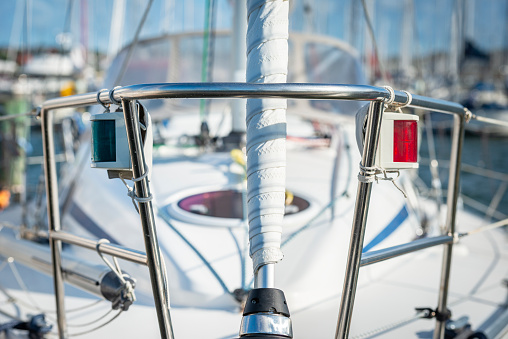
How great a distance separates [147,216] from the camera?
47.9 inches

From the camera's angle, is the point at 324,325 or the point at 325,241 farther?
the point at 325,241

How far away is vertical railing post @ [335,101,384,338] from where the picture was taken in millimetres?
1149

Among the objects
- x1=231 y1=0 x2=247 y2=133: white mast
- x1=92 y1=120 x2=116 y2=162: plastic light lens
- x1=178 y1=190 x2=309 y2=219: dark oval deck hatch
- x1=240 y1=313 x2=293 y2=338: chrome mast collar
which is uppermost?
Result: x1=231 y1=0 x2=247 y2=133: white mast

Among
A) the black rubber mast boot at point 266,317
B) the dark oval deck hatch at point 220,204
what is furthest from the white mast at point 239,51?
the black rubber mast boot at point 266,317

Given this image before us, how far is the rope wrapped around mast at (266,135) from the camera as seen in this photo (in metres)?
1.29

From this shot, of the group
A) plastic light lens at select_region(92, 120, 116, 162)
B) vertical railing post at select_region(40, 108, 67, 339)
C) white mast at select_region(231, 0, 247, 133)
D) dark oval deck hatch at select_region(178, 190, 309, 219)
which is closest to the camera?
plastic light lens at select_region(92, 120, 116, 162)

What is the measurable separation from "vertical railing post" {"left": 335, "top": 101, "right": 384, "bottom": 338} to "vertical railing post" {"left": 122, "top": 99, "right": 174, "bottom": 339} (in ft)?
1.55

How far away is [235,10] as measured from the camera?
2732 mm

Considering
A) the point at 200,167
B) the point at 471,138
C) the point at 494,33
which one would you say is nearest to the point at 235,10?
the point at 200,167

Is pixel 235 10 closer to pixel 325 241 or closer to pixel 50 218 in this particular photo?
pixel 325 241

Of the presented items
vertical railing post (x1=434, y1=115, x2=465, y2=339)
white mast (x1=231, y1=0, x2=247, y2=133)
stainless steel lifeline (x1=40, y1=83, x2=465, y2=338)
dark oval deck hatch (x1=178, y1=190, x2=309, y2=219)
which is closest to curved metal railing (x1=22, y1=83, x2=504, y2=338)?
stainless steel lifeline (x1=40, y1=83, x2=465, y2=338)

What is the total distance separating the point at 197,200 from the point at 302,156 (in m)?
0.91

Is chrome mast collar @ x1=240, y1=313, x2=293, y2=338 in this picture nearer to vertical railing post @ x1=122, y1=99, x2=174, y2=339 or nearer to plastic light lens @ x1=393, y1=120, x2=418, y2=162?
vertical railing post @ x1=122, y1=99, x2=174, y2=339

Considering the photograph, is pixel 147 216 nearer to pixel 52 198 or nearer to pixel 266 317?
pixel 266 317
